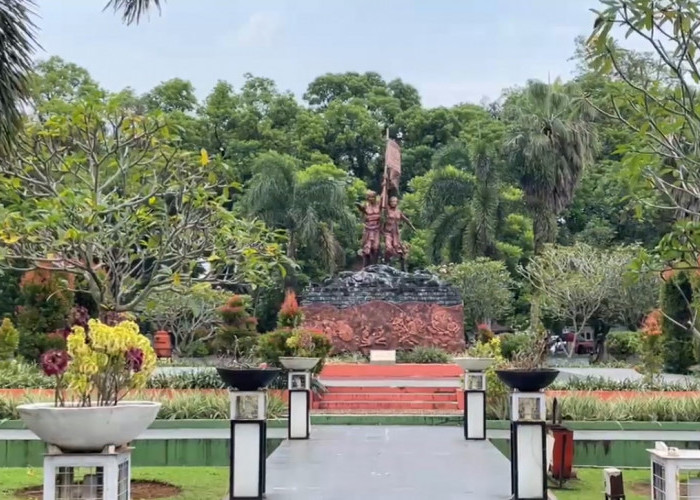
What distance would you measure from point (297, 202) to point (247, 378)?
85.8 ft

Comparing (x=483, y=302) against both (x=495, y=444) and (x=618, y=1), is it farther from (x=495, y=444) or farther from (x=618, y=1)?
(x=618, y=1)

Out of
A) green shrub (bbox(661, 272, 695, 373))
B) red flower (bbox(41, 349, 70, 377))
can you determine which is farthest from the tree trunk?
red flower (bbox(41, 349, 70, 377))

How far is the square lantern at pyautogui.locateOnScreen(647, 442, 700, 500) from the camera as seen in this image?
4.72 meters

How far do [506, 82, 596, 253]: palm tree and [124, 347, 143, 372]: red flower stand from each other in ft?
Answer: 88.9

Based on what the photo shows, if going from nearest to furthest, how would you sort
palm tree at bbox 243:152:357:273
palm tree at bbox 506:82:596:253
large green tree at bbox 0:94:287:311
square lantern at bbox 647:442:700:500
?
square lantern at bbox 647:442:700:500
large green tree at bbox 0:94:287:311
palm tree at bbox 506:82:596:253
palm tree at bbox 243:152:357:273

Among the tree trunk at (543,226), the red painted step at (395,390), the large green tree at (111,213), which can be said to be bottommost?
the red painted step at (395,390)

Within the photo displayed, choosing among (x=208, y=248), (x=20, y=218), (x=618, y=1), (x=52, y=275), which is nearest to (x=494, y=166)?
(x=52, y=275)

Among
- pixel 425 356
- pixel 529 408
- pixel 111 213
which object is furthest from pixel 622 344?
pixel 529 408

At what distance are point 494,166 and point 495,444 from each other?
77.4 ft

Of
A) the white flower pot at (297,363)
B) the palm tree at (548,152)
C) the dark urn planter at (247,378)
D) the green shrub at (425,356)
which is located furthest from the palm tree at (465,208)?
the dark urn planter at (247,378)

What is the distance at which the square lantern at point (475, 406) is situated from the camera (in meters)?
11.2

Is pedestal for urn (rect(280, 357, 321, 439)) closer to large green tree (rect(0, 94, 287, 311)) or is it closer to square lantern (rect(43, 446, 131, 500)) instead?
large green tree (rect(0, 94, 287, 311))

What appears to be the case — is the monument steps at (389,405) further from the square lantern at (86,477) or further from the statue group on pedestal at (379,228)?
the statue group on pedestal at (379,228)

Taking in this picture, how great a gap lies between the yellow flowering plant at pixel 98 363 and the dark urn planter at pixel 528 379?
3.18 m
